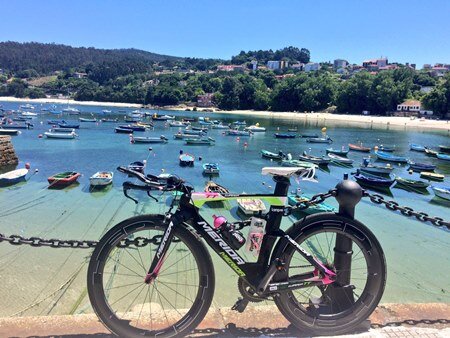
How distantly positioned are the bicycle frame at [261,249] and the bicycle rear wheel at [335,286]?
0.08m

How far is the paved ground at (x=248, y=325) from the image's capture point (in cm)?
313

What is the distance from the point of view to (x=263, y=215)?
124 inches

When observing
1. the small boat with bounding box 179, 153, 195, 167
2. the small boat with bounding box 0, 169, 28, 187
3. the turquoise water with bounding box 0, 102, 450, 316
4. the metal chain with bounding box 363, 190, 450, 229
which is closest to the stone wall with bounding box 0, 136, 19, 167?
the turquoise water with bounding box 0, 102, 450, 316

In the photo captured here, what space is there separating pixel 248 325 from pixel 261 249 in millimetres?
737

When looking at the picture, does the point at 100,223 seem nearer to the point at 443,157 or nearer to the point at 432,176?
the point at 432,176

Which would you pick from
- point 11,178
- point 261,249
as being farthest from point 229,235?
point 11,178

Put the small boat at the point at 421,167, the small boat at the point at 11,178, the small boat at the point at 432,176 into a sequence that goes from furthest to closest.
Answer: the small boat at the point at 421,167 < the small boat at the point at 432,176 < the small boat at the point at 11,178

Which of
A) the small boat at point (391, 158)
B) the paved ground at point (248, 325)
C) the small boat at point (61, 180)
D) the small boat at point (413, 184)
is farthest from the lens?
the small boat at point (391, 158)

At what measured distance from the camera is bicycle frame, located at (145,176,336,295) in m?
3.00

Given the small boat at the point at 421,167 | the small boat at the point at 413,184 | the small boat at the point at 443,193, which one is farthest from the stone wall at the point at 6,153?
the small boat at the point at 421,167

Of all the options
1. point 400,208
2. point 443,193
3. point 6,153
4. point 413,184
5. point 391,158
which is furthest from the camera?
point 391,158

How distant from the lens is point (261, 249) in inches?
124

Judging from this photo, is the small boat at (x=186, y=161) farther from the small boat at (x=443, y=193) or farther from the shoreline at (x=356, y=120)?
the shoreline at (x=356, y=120)

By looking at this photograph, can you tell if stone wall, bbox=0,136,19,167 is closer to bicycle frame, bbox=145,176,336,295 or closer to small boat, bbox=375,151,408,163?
bicycle frame, bbox=145,176,336,295
